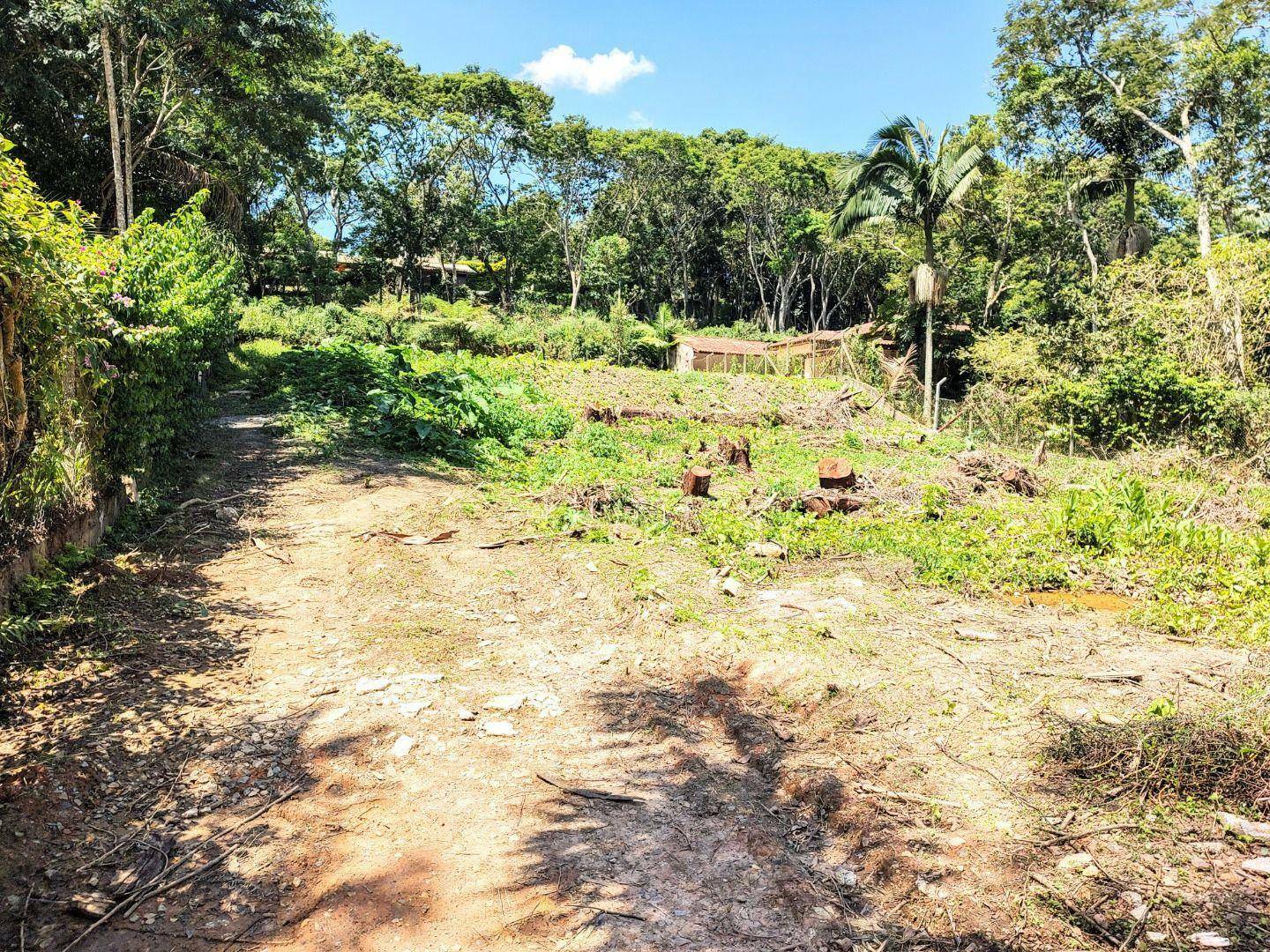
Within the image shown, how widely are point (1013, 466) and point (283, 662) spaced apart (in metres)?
8.75

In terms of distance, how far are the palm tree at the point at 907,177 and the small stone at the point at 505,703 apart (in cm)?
1635

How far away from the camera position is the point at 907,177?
18.6 metres

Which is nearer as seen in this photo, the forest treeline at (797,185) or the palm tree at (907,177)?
the forest treeline at (797,185)

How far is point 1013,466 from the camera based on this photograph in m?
9.67

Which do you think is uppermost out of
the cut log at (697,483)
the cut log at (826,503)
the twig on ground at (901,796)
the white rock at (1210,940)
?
the cut log at (697,483)

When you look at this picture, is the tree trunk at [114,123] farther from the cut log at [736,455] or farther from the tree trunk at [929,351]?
the tree trunk at [929,351]

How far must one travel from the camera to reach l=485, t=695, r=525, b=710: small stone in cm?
423

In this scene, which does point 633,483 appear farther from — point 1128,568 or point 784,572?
point 1128,568

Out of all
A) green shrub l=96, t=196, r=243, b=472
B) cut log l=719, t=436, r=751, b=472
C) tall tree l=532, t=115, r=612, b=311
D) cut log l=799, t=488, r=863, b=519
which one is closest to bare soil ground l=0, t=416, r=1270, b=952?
green shrub l=96, t=196, r=243, b=472

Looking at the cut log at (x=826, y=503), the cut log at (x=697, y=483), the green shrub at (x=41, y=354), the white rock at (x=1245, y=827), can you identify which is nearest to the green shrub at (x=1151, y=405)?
the cut log at (x=826, y=503)

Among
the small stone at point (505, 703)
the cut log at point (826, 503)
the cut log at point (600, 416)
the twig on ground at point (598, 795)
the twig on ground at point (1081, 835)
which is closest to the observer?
the twig on ground at point (1081, 835)

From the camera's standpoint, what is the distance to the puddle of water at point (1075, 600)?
5.67 m

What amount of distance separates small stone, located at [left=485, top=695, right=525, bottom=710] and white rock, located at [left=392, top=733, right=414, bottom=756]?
493 mm

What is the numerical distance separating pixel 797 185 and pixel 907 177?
26028mm
